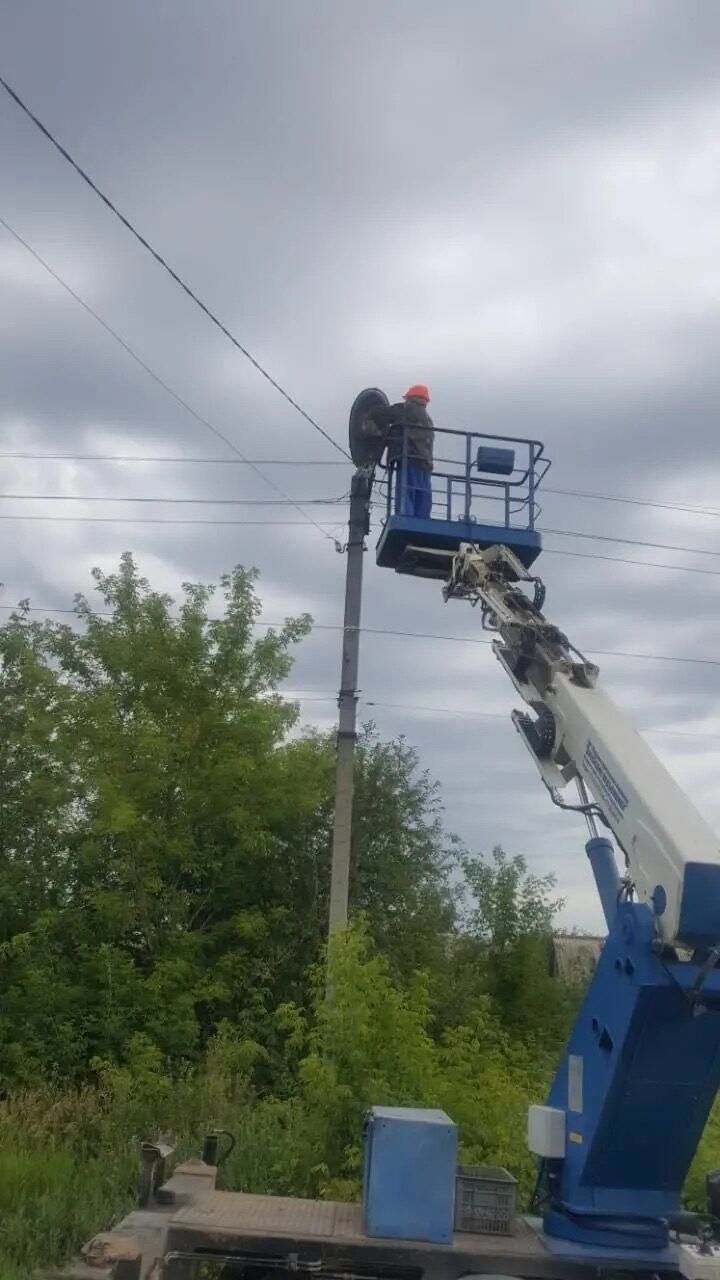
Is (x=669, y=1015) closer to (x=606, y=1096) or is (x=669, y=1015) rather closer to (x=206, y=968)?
(x=606, y=1096)

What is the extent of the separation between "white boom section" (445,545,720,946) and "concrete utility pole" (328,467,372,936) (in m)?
3.96

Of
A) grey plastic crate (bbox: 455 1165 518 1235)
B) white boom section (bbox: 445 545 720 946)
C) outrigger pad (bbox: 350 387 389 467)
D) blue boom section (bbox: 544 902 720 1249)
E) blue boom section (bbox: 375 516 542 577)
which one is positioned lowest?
grey plastic crate (bbox: 455 1165 518 1235)

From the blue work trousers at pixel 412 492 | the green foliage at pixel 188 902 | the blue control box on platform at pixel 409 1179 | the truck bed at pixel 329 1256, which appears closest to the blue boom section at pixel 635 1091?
the truck bed at pixel 329 1256

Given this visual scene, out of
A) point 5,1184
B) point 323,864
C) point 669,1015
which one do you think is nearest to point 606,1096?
point 669,1015

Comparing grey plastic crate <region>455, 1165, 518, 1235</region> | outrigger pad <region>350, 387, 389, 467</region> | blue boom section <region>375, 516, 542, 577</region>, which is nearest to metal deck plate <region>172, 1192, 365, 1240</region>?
grey plastic crate <region>455, 1165, 518, 1235</region>

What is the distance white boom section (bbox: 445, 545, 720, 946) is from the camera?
20.1 feet

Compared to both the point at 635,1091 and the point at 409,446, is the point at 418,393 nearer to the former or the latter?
the point at 409,446

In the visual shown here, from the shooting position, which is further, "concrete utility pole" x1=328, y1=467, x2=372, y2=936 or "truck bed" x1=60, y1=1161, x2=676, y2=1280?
"concrete utility pole" x1=328, y1=467, x2=372, y2=936

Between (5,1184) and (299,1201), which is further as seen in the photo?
(5,1184)

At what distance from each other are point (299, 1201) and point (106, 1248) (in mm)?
1575

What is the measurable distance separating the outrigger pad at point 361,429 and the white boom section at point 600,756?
4118 mm

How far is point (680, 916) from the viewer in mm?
5969

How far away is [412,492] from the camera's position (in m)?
13.0

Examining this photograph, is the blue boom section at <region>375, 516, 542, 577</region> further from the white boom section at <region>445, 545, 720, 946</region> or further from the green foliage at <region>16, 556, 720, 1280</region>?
the green foliage at <region>16, 556, 720, 1280</region>
